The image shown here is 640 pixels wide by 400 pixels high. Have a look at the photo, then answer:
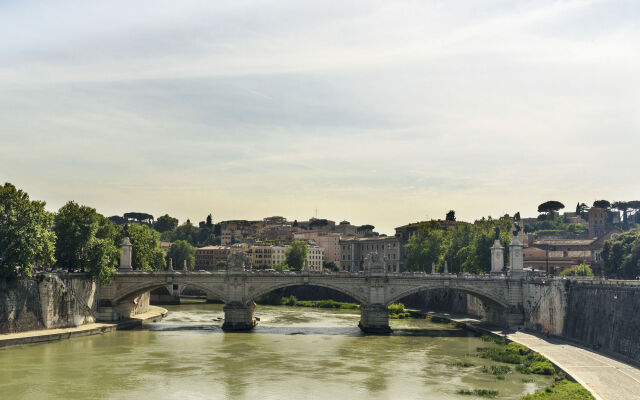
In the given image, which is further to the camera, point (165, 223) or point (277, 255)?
point (165, 223)

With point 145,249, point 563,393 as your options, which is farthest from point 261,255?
point 563,393

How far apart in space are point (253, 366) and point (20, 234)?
64.4 feet

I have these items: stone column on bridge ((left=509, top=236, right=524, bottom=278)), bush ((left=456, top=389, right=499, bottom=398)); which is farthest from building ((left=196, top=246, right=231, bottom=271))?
bush ((left=456, top=389, right=499, bottom=398))

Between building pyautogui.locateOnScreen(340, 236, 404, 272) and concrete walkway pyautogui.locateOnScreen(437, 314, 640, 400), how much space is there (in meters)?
71.8

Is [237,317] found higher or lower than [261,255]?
lower

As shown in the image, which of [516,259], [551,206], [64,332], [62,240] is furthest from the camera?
[551,206]

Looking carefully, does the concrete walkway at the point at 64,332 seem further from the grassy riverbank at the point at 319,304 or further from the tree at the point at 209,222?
the tree at the point at 209,222

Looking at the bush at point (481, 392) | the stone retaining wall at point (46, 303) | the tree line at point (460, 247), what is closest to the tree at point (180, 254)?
the tree line at point (460, 247)

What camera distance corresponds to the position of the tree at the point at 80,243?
2219 inches

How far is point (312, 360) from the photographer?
42.5 meters

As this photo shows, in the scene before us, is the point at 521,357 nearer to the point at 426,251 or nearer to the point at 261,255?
the point at 426,251

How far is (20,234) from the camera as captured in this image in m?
46.6

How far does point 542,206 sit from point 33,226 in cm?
14509

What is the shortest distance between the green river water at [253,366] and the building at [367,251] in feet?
206
